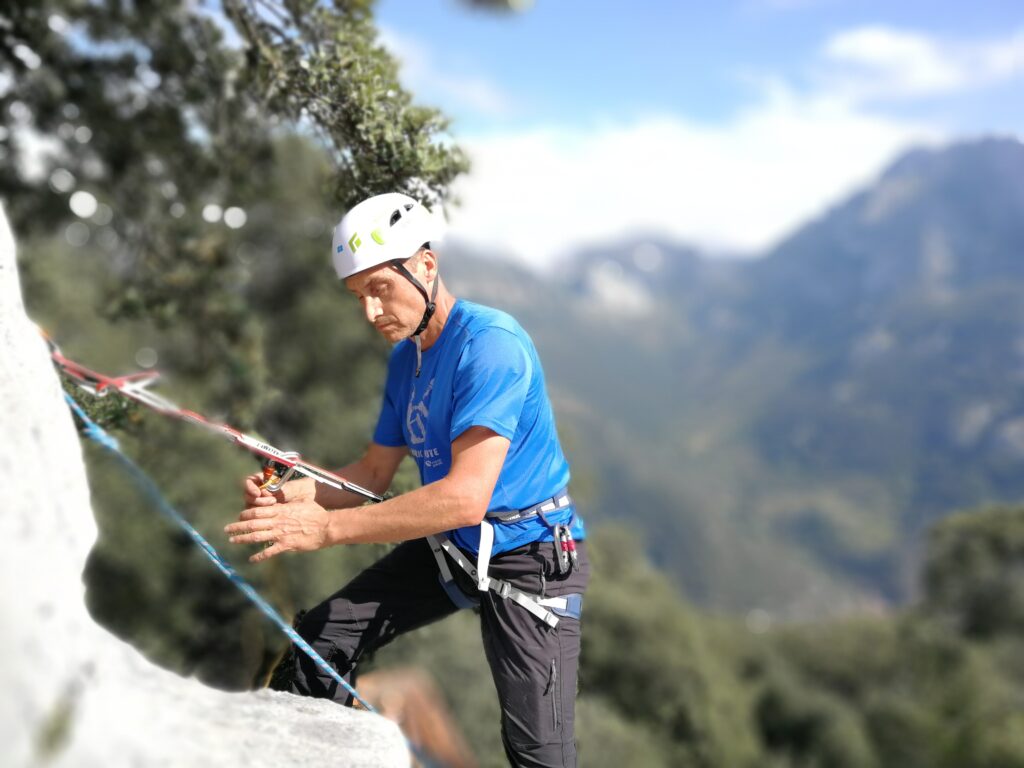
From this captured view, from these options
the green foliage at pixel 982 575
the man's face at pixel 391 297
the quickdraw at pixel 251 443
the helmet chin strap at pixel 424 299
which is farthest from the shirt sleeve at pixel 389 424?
the green foliage at pixel 982 575

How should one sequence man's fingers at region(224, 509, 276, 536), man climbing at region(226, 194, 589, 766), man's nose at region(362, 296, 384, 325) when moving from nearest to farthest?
1. man's fingers at region(224, 509, 276, 536)
2. man climbing at region(226, 194, 589, 766)
3. man's nose at region(362, 296, 384, 325)

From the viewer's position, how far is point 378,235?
13.3 ft

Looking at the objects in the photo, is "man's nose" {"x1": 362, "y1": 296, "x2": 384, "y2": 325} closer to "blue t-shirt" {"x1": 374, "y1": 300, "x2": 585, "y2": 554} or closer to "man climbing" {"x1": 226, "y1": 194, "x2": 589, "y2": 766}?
"man climbing" {"x1": 226, "y1": 194, "x2": 589, "y2": 766}

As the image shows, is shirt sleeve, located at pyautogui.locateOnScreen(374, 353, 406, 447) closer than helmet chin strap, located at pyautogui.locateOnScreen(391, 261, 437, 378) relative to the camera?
No

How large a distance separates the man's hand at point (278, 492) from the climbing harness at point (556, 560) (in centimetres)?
80

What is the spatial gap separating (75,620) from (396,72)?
4.73 metres

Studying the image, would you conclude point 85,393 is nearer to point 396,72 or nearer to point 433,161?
point 433,161

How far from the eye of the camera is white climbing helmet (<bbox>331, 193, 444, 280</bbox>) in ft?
13.3

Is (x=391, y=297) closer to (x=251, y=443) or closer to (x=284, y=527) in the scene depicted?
(x=251, y=443)

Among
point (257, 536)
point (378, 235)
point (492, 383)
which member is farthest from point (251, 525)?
point (378, 235)

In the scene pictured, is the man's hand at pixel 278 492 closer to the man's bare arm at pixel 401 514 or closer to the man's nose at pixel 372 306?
the man's bare arm at pixel 401 514

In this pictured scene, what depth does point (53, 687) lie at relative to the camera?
95.0 inches

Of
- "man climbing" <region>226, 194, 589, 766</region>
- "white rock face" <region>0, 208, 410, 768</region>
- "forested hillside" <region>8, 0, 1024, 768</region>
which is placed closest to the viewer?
"white rock face" <region>0, 208, 410, 768</region>

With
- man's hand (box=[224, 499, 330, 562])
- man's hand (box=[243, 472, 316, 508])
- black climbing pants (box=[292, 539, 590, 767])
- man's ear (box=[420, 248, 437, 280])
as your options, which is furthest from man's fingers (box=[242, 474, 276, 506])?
man's ear (box=[420, 248, 437, 280])
